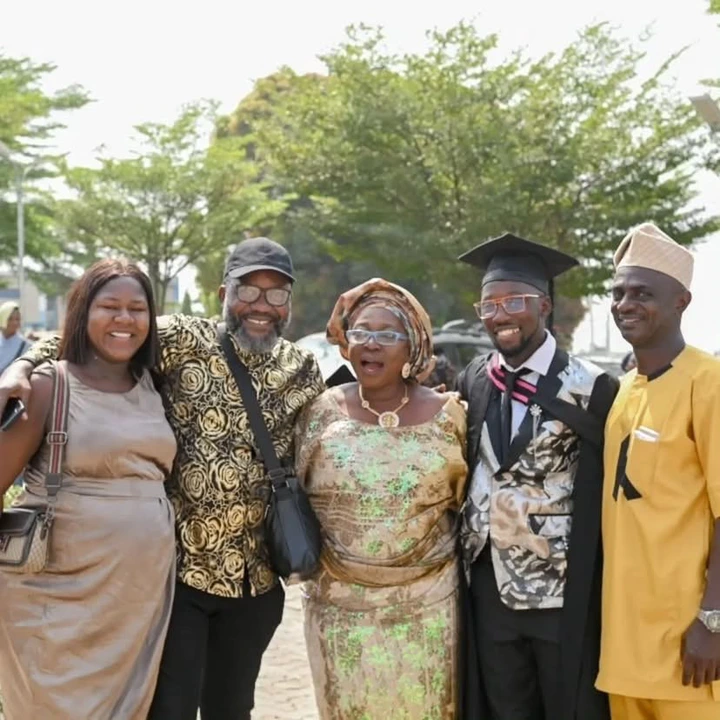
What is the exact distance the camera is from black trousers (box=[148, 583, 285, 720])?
12.7 feet

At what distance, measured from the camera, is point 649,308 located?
3.74 meters

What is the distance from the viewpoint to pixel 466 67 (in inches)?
749

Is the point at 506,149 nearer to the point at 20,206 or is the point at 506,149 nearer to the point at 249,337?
the point at 20,206

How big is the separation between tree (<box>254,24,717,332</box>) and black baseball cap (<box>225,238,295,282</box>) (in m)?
14.6

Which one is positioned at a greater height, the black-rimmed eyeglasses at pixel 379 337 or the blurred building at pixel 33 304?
the blurred building at pixel 33 304

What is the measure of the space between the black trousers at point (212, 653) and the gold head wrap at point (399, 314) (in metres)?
1.02

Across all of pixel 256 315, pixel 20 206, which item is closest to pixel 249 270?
pixel 256 315

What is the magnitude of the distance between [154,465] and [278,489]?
467mm

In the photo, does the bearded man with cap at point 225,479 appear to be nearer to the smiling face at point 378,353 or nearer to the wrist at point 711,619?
the smiling face at point 378,353

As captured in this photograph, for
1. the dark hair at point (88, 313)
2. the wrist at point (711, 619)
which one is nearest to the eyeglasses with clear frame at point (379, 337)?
the dark hair at point (88, 313)

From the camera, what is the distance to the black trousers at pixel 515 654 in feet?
12.6

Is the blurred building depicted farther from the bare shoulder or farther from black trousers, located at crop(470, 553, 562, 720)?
black trousers, located at crop(470, 553, 562, 720)

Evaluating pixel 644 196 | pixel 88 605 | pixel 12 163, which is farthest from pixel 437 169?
pixel 88 605

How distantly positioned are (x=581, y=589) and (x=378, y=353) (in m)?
1.13
